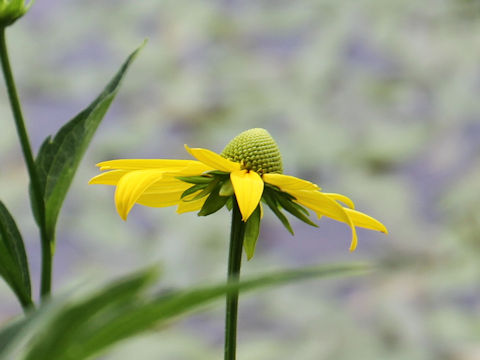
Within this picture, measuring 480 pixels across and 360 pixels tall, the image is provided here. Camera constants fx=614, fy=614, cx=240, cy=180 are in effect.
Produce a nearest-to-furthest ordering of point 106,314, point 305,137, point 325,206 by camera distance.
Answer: point 106,314, point 325,206, point 305,137

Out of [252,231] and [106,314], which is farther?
[252,231]

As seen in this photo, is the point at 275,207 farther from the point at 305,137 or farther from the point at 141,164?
the point at 305,137

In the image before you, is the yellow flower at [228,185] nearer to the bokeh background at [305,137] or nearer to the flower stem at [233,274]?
the flower stem at [233,274]

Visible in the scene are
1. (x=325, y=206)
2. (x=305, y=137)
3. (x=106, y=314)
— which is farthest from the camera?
(x=305, y=137)

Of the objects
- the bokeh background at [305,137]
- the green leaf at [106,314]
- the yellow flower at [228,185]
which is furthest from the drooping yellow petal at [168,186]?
the bokeh background at [305,137]

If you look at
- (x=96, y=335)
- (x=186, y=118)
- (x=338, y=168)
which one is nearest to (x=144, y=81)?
(x=186, y=118)

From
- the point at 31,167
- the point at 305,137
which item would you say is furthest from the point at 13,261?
the point at 305,137

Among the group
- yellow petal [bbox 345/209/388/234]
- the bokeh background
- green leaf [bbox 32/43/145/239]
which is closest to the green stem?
green leaf [bbox 32/43/145/239]
